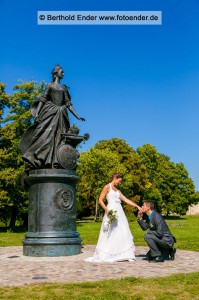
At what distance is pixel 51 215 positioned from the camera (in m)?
12.9

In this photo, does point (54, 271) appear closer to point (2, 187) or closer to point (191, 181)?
point (2, 187)

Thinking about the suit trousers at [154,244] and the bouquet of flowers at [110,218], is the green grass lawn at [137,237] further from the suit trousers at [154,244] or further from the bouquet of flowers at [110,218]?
the bouquet of flowers at [110,218]

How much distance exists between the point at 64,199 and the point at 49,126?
7.74 feet

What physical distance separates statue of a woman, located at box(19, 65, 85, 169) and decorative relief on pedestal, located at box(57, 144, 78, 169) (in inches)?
6.4

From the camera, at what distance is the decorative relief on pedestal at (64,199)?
513 inches

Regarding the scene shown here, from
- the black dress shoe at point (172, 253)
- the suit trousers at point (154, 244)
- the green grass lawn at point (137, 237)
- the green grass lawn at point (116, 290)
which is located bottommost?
the green grass lawn at point (137, 237)

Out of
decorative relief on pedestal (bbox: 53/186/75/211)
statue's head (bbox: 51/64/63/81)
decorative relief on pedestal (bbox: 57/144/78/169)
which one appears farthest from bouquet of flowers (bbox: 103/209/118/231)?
statue's head (bbox: 51/64/63/81)

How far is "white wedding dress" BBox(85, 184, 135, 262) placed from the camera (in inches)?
456

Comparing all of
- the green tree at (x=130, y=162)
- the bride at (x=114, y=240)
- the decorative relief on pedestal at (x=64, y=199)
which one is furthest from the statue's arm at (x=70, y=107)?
the green tree at (x=130, y=162)

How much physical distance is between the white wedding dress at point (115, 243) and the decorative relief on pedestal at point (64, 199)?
1.68m

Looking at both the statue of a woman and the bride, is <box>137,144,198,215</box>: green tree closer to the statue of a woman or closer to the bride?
the statue of a woman

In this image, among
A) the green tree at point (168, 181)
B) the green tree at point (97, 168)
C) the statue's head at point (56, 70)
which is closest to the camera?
the statue's head at point (56, 70)

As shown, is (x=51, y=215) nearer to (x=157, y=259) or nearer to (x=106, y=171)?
(x=157, y=259)

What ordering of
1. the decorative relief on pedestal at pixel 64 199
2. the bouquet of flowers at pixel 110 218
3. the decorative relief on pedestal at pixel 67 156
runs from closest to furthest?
the bouquet of flowers at pixel 110 218 < the decorative relief on pedestal at pixel 64 199 < the decorative relief on pedestal at pixel 67 156
